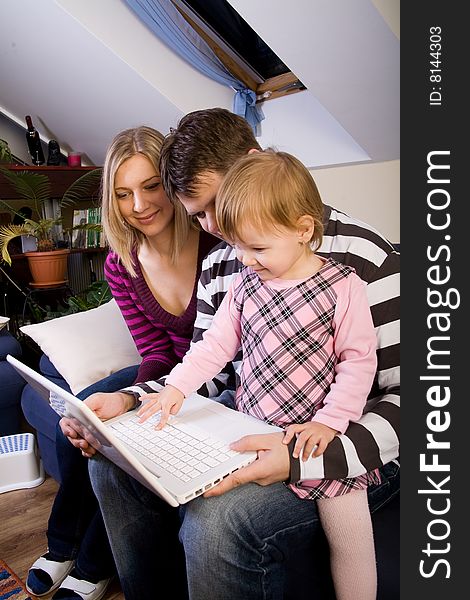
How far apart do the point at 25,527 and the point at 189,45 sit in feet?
7.45

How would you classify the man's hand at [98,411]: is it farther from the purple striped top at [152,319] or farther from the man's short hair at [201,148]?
the man's short hair at [201,148]

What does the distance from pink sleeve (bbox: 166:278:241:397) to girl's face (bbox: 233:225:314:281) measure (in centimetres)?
15

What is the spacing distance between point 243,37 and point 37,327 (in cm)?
198

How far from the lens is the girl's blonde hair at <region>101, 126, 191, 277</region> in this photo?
4.60ft

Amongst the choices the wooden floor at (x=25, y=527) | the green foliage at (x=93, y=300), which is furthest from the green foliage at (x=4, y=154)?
the wooden floor at (x=25, y=527)

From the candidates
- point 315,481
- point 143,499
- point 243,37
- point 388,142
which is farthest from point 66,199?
point 315,481

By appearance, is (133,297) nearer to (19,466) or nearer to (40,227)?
(19,466)

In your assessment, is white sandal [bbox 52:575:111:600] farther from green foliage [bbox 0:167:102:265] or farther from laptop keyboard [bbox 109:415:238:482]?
green foliage [bbox 0:167:102:265]

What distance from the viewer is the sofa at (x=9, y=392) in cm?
216

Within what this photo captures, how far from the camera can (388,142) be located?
2.66 meters

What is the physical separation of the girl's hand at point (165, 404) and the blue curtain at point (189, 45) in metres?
2.13

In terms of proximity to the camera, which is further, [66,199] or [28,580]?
[66,199]

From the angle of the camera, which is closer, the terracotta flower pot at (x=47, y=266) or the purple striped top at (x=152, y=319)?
the purple striped top at (x=152, y=319)

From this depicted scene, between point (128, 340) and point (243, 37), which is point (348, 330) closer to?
point (128, 340)
